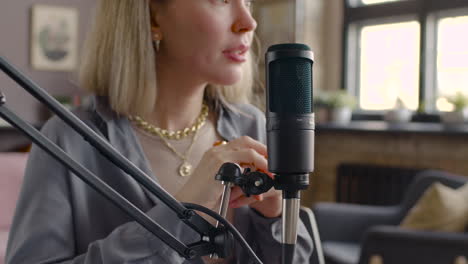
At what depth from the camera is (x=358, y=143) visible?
4348 millimetres

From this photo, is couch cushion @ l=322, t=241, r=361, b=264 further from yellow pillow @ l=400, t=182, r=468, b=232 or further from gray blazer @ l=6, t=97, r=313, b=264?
gray blazer @ l=6, t=97, r=313, b=264

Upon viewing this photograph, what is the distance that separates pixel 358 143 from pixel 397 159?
13.2 inches

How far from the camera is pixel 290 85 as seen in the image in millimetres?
498

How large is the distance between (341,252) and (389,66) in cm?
211

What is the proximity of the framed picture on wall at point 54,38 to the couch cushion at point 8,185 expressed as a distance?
Result: 78.4 inches

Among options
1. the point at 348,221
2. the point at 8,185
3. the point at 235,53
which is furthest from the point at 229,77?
the point at 348,221

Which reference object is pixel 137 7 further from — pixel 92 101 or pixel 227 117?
pixel 227 117

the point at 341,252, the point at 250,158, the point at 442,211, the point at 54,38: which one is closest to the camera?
the point at 250,158

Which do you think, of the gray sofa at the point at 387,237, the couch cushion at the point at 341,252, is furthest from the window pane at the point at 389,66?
the couch cushion at the point at 341,252

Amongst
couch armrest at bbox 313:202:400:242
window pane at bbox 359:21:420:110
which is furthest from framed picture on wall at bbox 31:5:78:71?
couch armrest at bbox 313:202:400:242

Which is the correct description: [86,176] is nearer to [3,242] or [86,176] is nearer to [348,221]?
[3,242]

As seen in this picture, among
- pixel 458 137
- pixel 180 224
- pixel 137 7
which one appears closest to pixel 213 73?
pixel 137 7

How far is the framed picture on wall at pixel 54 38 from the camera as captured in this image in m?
4.91

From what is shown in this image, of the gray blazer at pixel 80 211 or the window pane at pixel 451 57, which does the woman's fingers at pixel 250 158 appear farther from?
the window pane at pixel 451 57
